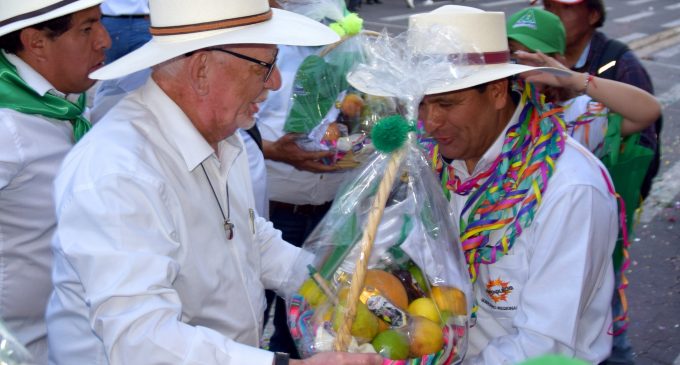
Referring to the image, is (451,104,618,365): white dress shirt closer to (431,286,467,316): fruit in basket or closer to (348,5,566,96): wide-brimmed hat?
(431,286,467,316): fruit in basket

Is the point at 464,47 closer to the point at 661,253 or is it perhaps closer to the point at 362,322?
the point at 362,322

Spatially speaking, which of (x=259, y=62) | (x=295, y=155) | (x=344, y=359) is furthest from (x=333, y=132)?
(x=344, y=359)

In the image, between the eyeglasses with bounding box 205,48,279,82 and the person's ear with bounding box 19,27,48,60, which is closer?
the eyeglasses with bounding box 205,48,279,82

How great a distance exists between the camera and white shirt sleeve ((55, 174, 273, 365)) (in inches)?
69.2

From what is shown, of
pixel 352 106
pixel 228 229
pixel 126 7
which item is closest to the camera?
pixel 228 229

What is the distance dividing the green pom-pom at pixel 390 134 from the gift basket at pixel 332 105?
107 centimetres

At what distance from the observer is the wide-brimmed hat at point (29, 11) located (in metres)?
2.59

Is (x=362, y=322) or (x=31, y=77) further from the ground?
(x=31, y=77)

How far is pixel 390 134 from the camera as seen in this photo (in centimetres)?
207

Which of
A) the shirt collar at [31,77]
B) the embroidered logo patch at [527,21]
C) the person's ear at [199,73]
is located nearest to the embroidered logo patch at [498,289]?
the person's ear at [199,73]

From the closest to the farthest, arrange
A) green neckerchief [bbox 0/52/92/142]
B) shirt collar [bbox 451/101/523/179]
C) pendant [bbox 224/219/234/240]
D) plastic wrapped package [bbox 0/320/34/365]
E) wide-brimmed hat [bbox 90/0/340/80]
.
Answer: plastic wrapped package [bbox 0/320/34/365] → wide-brimmed hat [bbox 90/0/340/80] → pendant [bbox 224/219/234/240] → shirt collar [bbox 451/101/523/179] → green neckerchief [bbox 0/52/92/142]

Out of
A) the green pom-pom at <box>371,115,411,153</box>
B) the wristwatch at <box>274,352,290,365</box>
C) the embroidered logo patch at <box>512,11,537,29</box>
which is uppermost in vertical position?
the green pom-pom at <box>371,115,411,153</box>

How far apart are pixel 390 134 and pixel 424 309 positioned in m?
0.48

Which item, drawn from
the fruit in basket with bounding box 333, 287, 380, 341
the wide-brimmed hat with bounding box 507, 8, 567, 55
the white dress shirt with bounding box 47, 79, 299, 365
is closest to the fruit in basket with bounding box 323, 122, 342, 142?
the wide-brimmed hat with bounding box 507, 8, 567, 55
